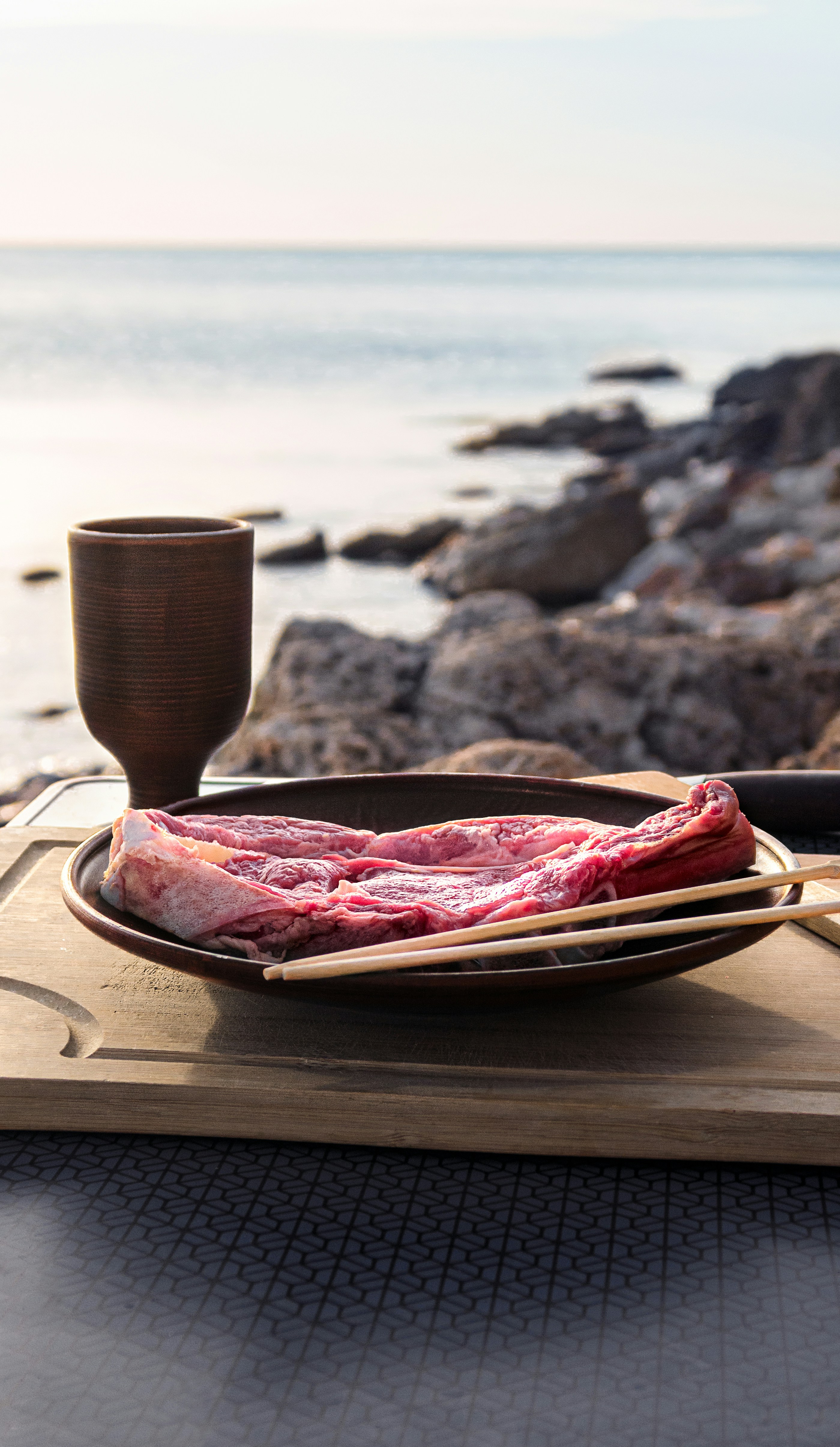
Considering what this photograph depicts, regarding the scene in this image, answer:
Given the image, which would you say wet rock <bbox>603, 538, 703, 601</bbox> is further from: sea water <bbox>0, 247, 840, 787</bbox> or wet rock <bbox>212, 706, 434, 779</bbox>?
wet rock <bbox>212, 706, 434, 779</bbox>

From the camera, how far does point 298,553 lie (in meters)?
12.0

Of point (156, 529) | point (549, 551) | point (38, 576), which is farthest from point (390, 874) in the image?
point (38, 576)

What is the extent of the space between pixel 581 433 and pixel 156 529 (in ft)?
71.6

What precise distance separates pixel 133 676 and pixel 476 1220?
872 millimetres

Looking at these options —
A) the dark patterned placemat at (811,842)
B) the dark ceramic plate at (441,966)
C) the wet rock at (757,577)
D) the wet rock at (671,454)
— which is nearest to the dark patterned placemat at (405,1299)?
the dark ceramic plate at (441,966)

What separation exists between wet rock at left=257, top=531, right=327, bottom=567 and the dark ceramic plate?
34.1ft

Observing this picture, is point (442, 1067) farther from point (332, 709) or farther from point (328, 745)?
point (332, 709)

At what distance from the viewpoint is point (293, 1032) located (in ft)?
3.65

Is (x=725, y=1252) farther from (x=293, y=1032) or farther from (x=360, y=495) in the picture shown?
(x=360, y=495)

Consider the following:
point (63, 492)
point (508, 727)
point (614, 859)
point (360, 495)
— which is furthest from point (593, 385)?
point (614, 859)

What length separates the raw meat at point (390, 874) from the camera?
1.09m

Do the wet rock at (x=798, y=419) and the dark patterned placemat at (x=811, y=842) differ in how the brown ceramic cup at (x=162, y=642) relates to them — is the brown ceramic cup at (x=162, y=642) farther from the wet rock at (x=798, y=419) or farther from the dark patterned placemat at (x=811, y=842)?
the wet rock at (x=798, y=419)

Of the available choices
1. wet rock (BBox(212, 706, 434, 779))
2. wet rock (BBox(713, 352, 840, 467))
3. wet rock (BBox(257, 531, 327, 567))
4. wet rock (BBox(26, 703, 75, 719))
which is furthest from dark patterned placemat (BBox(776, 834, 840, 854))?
wet rock (BBox(713, 352, 840, 467))

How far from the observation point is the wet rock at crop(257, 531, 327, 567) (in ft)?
38.9
